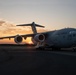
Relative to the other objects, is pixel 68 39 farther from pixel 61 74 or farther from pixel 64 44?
pixel 61 74

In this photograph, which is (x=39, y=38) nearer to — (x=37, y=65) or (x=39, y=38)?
(x=39, y=38)

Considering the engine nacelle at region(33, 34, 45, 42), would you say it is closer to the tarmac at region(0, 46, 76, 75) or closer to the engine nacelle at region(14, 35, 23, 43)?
the engine nacelle at region(14, 35, 23, 43)

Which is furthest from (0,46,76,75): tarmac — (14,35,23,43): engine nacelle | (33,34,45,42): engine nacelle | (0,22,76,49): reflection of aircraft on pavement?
(14,35,23,43): engine nacelle

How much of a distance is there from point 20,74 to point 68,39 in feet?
71.3

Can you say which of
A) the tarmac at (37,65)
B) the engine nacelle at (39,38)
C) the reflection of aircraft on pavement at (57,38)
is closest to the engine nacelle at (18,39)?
the reflection of aircraft on pavement at (57,38)

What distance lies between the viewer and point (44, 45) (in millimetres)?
34625

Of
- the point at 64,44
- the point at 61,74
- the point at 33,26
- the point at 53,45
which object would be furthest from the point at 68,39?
the point at 61,74

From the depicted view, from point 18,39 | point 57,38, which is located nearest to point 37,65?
point 57,38

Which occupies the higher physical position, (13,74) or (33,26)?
(33,26)

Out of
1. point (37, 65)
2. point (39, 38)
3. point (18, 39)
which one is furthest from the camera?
point (18, 39)

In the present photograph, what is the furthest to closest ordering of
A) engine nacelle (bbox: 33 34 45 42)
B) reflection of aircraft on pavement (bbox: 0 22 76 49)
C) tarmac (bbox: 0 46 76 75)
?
engine nacelle (bbox: 33 34 45 42), reflection of aircraft on pavement (bbox: 0 22 76 49), tarmac (bbox: 0 46 76 75)

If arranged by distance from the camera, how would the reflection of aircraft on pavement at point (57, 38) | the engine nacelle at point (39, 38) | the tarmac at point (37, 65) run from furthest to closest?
the engine nacelle at point (39, 38)
the reflection of aircraft on pavement at point (57, 38)
the tarmac at point (37, 65)

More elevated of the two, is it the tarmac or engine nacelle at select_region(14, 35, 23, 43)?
engine nacelle at select_region(14, 35, 23, 43)

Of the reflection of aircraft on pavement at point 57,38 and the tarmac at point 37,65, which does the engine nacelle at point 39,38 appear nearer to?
the reflection of aircraft on pavement at point 57,38
